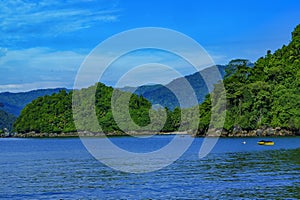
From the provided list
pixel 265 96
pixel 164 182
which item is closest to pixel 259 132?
pixel 265 96

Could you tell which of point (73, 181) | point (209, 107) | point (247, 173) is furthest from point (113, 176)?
point (209, 107)

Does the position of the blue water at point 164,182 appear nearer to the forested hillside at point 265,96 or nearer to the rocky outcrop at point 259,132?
the forested hillside at point 265,96

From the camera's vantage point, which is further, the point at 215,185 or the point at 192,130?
the point at 192,130

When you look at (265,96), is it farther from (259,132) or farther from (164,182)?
(164,182)

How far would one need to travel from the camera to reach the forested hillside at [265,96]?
493 ft

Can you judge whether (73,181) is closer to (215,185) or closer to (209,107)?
(215,185)

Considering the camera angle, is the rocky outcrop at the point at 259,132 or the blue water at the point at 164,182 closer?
the blue water at the point at 164,182

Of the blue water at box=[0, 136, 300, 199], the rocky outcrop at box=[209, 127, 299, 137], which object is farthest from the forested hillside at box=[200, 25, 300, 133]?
the blue water at box=[0, 136, 300, 199]

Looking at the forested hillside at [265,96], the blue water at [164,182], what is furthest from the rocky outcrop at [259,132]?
the blue water at [164,182]

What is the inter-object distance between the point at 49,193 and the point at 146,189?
8210mm

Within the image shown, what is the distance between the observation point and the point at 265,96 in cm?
15488

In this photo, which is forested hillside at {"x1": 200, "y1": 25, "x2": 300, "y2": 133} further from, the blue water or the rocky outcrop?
the blue water

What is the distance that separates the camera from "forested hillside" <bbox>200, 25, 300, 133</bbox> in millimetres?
150125

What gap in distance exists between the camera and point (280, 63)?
536 ft
